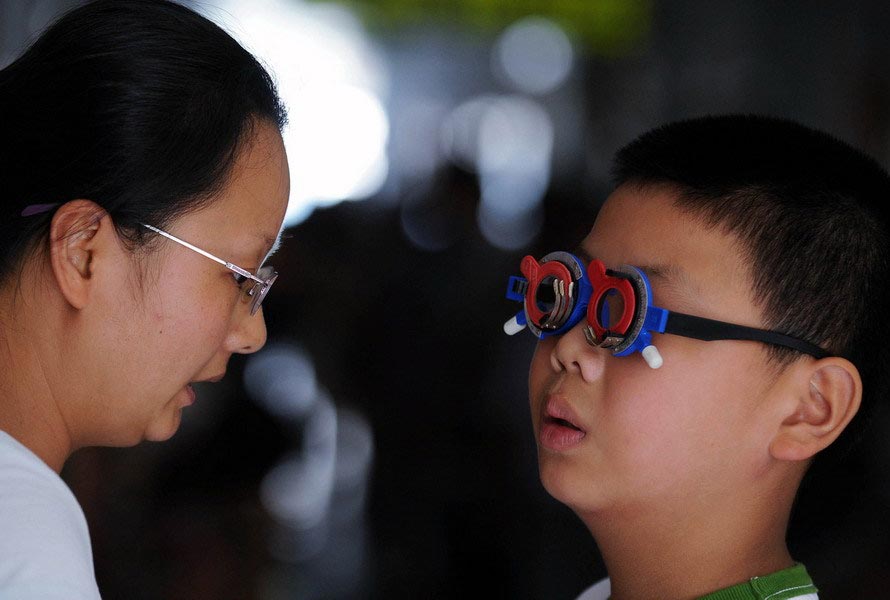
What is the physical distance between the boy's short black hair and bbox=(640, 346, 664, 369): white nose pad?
180mm

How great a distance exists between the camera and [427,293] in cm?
354

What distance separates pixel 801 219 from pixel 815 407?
0.93 feet

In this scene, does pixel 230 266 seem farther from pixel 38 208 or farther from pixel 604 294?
pixel 604 294

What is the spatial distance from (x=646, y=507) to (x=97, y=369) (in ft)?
2.64

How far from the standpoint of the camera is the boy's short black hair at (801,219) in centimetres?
138

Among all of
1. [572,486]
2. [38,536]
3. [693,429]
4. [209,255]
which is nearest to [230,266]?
[209,255]

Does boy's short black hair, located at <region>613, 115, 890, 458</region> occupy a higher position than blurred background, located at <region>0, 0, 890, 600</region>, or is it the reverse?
boy's short black hair, located at <region>613, 115, 890, 458</region>

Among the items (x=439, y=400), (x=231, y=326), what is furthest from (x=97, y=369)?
(x=439, y=400)

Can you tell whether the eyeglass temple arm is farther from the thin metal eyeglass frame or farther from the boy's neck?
the boy's neck

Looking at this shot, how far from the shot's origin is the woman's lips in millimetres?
1399

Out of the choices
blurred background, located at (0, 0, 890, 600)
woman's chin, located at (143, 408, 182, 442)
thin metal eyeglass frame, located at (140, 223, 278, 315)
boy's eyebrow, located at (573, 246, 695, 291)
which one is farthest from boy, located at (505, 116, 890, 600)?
blurred background, located at (0, 0, 890, 600)

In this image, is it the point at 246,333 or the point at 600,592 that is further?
the point at 600,592

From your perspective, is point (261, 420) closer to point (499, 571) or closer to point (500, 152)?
point (499, 571)

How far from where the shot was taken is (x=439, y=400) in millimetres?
3361
